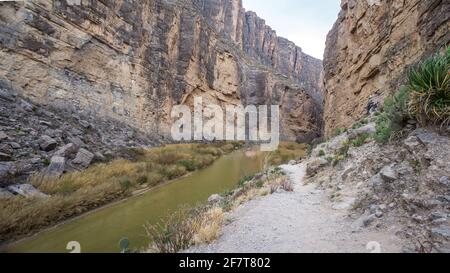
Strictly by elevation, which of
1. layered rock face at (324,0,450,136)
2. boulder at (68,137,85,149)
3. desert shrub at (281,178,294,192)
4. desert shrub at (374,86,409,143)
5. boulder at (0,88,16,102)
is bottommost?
desert shrub at (281,178,294,192)

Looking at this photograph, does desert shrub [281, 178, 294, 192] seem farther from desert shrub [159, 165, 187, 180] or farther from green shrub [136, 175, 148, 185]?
desert shrub [159, 165, 187, 180]

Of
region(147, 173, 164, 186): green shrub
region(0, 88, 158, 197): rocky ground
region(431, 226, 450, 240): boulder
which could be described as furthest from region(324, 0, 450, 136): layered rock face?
region(0, 88, 158, 197): rocky ground

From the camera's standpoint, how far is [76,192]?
8.44 metres

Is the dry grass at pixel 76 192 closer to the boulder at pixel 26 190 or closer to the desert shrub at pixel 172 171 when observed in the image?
the desert shrub at pixel 172 171

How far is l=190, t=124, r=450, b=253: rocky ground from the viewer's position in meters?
3.18

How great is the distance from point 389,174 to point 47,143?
1177cm

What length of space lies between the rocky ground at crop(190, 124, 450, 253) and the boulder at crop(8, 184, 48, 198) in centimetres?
607

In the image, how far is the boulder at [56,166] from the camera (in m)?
9.05

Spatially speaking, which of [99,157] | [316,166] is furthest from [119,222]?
[316,166]

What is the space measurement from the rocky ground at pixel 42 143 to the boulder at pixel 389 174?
9221mm

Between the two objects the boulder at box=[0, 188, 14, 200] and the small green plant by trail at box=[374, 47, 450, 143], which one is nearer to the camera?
the small green plant by trail at box=[374, 47, 450, 143]

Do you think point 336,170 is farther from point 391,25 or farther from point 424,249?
point 391,25

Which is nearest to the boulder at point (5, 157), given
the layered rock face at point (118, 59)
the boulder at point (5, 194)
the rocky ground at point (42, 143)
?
the rocky ground at point (42, 143)

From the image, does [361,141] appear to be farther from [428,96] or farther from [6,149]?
[6,149]
